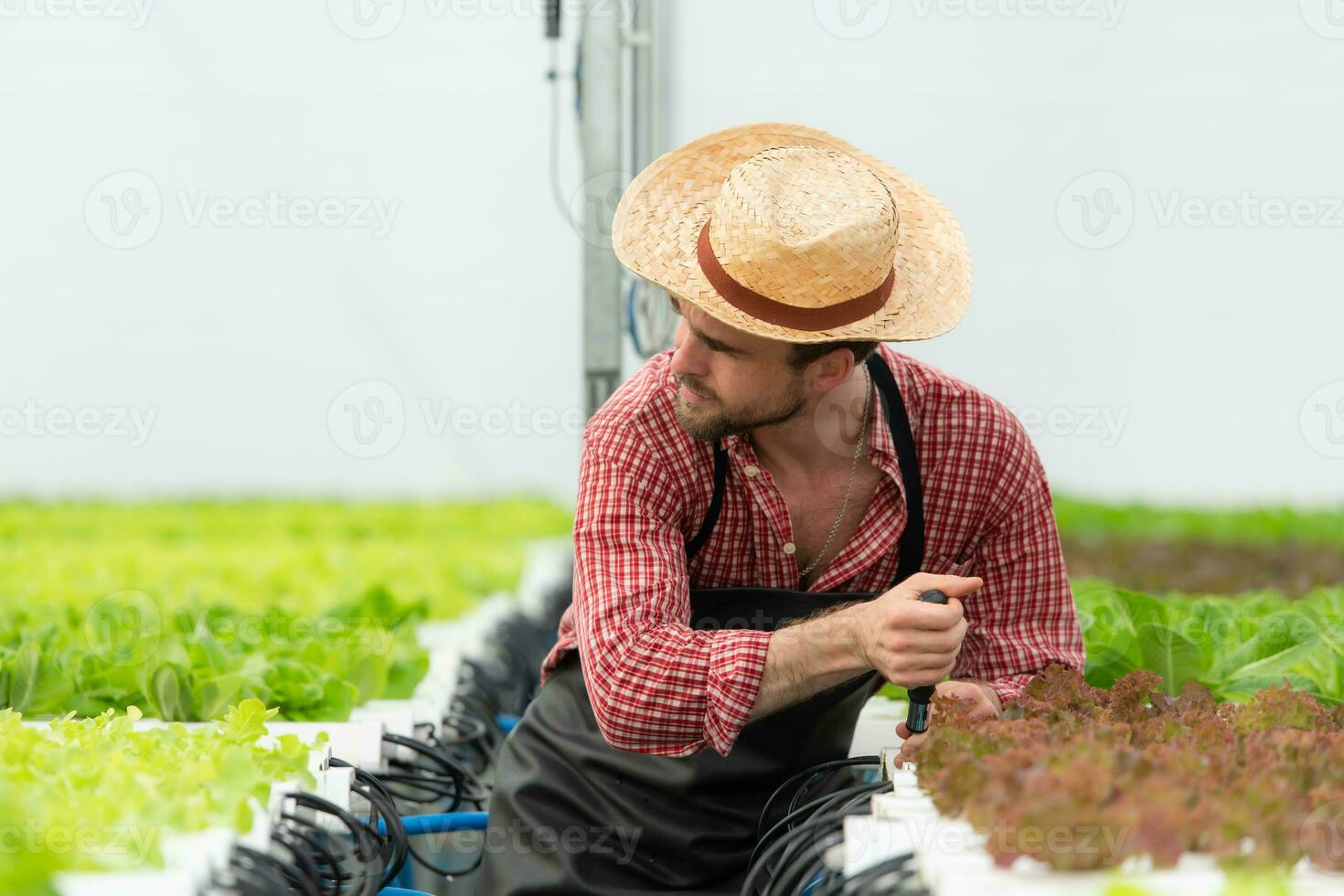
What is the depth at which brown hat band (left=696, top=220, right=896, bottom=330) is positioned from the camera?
82.9 inches

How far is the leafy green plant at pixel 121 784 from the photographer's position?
1.27m

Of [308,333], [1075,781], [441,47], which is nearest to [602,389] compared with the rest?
[441,47]

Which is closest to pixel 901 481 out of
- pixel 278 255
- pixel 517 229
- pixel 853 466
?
pixel 853 466

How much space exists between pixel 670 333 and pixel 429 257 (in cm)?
280

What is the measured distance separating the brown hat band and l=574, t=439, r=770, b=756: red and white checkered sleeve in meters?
0.31

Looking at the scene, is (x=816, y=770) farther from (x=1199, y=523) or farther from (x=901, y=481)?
(x=1199, y=523)

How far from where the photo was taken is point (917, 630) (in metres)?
1.90

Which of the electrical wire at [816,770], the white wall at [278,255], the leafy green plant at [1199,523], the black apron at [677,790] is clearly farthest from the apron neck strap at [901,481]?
the white wall at [278,255]

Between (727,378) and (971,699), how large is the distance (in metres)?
0.62

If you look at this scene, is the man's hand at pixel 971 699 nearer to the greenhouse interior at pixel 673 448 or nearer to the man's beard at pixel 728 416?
the greenhouse interior at pixel 673 448

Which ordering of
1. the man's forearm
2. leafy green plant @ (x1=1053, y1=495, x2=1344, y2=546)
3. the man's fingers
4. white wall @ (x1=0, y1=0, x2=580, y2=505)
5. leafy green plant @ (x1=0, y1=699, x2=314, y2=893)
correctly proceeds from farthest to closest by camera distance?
white wall @ (x1=0, y1=0, x2=580, y2=505) → leafy green plant @ (x1=1053, y1=495, x2=1344, y2=546) → the man's forearm → the man's fingers → leafy green plant @ (x1=0, y1=699, x2=314, y2=893)

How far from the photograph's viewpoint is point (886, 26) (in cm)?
493

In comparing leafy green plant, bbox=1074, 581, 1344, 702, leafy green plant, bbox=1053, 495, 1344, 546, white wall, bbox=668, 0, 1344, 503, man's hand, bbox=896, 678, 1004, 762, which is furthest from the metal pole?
man's hand, bbox=896, 678, 1004, 762

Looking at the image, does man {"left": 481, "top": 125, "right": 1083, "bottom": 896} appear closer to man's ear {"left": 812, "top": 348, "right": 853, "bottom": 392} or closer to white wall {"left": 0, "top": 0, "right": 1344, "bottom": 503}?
man's ear {"left": 812, "top": 348, "right": 853, "bottom": 392}
